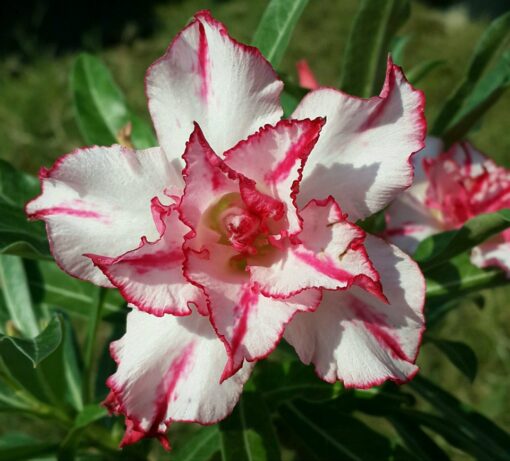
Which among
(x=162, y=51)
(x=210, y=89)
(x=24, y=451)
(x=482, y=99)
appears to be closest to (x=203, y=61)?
(x=210, y=89)

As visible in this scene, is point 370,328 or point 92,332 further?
point 92,332

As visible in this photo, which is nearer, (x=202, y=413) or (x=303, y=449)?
(x=202, y=413)

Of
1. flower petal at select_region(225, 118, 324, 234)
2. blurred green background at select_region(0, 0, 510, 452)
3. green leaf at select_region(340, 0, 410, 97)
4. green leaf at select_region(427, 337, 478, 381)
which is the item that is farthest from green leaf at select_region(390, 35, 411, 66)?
blurred green background at select_region(0, 0, 510, 452)

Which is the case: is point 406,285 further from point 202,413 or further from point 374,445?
point 374,445

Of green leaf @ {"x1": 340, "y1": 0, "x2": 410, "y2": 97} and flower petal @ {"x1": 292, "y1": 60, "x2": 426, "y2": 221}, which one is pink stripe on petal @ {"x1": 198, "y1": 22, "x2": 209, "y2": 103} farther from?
green leaf @ {"x1": 340, "y1": 0, "x2": 410, "y2": 97}

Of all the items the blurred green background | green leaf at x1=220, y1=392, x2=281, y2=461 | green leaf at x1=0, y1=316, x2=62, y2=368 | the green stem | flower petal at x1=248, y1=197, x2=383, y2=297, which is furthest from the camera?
the blurred green background

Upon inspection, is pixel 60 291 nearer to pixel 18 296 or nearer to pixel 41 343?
pixel 18 296

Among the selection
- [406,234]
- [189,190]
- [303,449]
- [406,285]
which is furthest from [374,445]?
[189,190]
